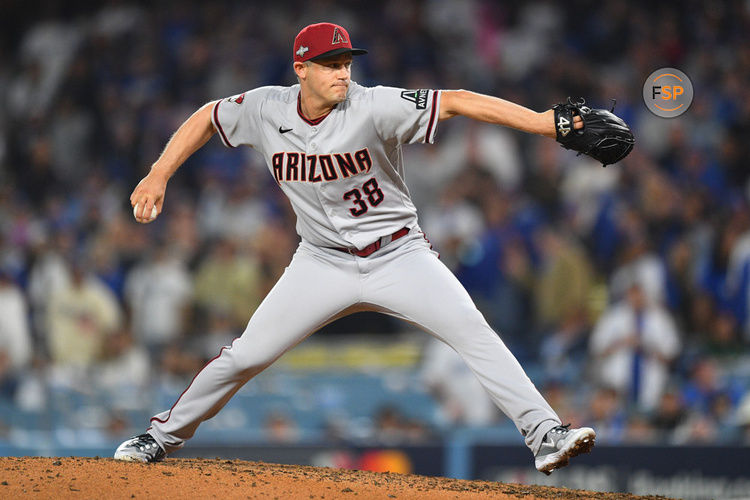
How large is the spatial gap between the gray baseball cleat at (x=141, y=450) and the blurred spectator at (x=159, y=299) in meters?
4.41

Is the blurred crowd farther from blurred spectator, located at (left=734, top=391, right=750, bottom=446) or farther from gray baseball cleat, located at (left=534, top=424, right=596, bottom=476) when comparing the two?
gray baseball cleat, located at (left=534, top=424, right=596, bottom=476)

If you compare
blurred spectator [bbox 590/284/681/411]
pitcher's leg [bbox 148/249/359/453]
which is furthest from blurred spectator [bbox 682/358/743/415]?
pitcher's leg [bbox 148/249/359/453]

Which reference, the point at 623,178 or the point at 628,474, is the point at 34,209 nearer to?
the point at 623,178

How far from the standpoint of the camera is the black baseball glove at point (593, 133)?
4.10 metres

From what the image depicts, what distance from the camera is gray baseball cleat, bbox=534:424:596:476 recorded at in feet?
13.5

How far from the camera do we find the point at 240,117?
4641mm

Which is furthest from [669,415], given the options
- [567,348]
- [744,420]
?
[567,348]

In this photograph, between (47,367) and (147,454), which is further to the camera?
(47,367)

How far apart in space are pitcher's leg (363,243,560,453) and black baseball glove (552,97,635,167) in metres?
0.79

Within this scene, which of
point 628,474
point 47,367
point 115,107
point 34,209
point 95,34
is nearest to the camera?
point 628,474

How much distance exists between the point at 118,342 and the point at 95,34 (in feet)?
18.2

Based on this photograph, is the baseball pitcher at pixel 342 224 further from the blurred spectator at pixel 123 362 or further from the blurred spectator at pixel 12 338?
the blurred spectator at pixel 12 338

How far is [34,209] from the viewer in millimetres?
11312

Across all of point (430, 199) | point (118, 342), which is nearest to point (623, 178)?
point (430, 199)
